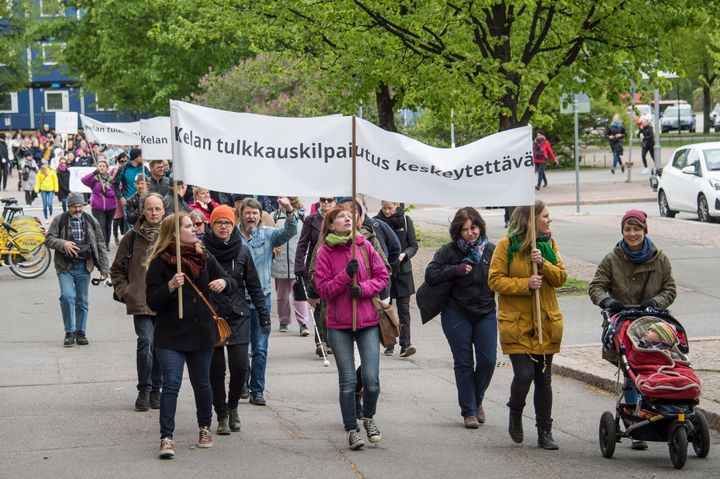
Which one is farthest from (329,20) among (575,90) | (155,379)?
(155,379)

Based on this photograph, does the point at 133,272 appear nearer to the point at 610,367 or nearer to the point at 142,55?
the point at 610,367

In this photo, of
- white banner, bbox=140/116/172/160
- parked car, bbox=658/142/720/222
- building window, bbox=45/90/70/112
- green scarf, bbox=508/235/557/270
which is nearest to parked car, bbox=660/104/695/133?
building window, bbox=45/90/70/112

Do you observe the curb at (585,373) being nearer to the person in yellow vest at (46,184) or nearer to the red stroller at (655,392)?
the red stroller at (655,392)

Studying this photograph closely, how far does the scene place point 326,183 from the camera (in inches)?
351

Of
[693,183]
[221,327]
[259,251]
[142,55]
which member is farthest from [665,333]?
[142,55]

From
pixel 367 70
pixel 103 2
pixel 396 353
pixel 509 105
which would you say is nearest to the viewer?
pixel 396 353

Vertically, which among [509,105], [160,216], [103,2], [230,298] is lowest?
[230,298]

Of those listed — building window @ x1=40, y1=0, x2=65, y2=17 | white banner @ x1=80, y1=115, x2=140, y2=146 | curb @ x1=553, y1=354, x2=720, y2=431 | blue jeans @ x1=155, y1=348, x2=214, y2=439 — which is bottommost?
curb @ x1=553, y1=354, x2=720, y2=431

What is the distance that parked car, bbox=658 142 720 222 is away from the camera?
Result: 2616 centimetres

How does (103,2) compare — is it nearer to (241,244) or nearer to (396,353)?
(396,353)

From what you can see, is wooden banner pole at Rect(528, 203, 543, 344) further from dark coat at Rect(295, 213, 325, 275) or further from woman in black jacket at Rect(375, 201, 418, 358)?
woman in black jacket at Rect(375, 201, 418, 358)

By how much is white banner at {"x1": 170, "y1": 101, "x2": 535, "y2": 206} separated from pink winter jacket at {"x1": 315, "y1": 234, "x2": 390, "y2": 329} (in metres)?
0.44

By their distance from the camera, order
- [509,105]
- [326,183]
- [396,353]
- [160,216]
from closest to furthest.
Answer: [326,183] → [160,216] → [396,353] → [509,105]

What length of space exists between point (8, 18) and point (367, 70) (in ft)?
171
